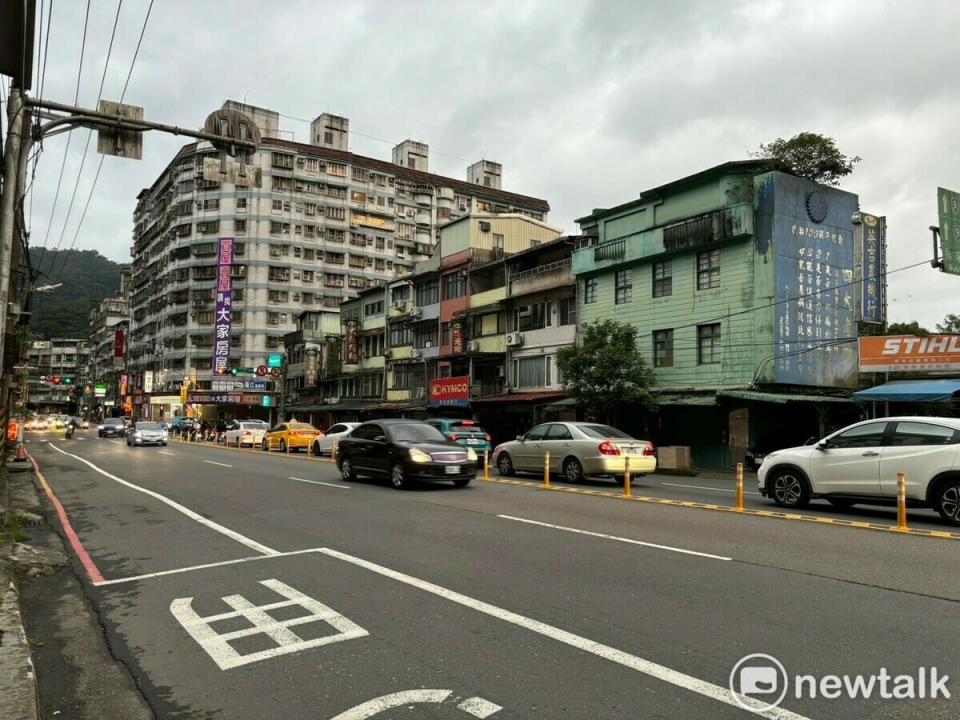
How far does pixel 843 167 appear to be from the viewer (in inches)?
1160

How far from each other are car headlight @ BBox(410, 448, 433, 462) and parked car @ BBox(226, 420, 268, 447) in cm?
2681

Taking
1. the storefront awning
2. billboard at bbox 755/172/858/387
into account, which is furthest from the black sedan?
billboard at bbox 755/172/858/387

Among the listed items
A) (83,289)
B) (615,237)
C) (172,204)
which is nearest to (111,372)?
(83,289)

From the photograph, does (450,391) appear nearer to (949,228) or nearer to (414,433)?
(414,433)

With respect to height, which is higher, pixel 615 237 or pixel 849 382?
pixel 615 237

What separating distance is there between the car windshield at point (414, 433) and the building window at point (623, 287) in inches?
694

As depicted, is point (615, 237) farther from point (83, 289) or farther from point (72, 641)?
point (83, 289)

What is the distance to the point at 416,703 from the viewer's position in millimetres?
4074

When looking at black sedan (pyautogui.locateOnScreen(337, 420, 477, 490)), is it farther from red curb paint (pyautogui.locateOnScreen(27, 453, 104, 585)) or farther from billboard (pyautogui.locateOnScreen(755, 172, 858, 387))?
billboard (pyautogui.locateOnScreen(755, 172, 858, 387))

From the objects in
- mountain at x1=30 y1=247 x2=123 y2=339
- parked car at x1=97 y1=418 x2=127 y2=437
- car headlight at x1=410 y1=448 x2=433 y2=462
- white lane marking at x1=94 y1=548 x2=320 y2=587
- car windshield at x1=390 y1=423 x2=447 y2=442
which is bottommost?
parked car at x1=97 y1=418 x2=127 y2=437

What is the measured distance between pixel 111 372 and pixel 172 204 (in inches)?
1865

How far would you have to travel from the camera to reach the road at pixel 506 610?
13.8 feet

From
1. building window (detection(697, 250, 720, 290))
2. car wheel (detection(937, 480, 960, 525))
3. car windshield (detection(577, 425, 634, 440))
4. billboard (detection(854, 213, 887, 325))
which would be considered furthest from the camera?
billboard (detection(854, 213, 887, 325))

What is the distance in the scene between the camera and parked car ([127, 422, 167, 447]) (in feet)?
123
